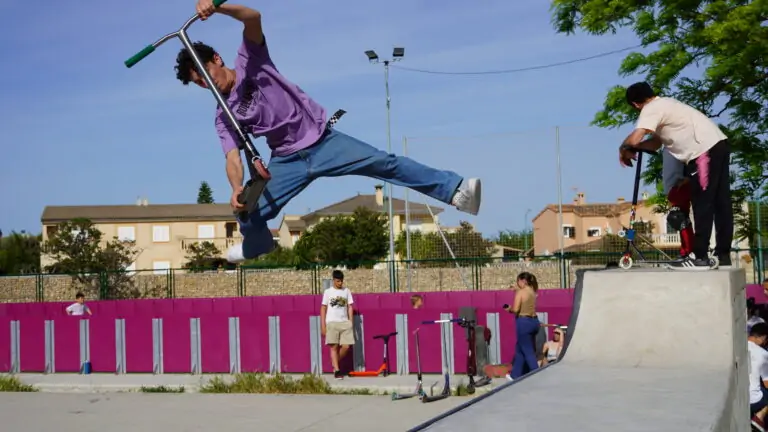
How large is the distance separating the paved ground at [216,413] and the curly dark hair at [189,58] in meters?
5.29

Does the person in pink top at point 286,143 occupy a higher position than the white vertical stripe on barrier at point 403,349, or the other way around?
the person in pink top at point 286,143

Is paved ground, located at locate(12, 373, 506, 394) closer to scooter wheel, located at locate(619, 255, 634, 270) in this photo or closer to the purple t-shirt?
scooter wheel, located at locate(619, 255, 634, 270)

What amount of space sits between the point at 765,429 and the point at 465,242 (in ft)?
67.3

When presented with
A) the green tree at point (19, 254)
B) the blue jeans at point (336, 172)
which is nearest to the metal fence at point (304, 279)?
the blue jeans at point (336, 172)

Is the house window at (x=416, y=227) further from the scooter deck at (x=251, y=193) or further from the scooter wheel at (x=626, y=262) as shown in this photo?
the scooter deck at (x=251, y=193)

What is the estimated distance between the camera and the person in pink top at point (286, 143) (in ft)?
19.6

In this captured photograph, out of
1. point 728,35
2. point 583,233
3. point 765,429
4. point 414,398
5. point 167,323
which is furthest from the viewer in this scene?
point 583,233

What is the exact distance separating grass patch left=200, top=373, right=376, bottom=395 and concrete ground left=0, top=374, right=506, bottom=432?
313 mm

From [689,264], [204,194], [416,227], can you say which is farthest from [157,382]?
[204,194]

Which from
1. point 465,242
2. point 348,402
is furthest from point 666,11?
point 465,242

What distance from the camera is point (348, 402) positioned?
40.4 ft

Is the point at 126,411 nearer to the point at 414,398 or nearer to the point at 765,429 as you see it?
the point at 414,398

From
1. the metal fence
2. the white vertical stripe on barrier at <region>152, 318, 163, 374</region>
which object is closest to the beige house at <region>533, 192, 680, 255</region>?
the metal fence

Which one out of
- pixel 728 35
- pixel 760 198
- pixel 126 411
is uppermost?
pixel 728 35
